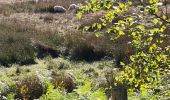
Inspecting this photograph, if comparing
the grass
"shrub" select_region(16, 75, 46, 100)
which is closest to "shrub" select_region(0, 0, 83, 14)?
the grass

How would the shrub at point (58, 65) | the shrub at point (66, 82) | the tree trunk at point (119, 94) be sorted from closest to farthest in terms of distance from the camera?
the tree trunk at point (119, 94), the shrub at point (66, 82), the shrub at point (58, 65)

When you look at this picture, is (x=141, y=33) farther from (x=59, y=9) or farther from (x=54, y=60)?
(x=59, y=9)

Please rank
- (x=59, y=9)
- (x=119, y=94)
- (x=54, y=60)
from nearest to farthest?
1. (x=119, y=94)
2. (x=54, y=60)
3. (x=59, y=9)

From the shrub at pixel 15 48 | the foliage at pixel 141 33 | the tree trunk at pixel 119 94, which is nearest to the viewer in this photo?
the foliage at pixel 141 33

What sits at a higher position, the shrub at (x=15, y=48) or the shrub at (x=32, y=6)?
the shrub at (x=15, y=48)

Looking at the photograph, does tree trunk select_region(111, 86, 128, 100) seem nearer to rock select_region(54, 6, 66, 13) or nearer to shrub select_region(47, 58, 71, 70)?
shrub select_region(47, 58, 71, 70)

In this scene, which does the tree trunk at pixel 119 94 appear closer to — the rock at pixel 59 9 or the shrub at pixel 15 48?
the shrub at pixel 15 48

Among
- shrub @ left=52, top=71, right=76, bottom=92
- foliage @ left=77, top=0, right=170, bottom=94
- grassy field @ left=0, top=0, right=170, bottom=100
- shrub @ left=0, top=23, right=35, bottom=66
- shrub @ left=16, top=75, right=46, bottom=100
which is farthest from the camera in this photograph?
shrub @ left=0, top=23, right=35, bottom=66

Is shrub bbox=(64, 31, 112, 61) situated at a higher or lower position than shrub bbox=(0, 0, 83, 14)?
higher

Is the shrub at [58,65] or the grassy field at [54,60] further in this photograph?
the shrub at [58,65]

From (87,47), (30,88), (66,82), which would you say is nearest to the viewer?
(30,88)

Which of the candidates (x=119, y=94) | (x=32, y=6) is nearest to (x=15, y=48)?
(x=119, y=94)

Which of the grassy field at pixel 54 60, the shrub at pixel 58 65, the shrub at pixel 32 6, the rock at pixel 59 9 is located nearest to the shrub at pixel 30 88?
the grassy field at pixel 54 60

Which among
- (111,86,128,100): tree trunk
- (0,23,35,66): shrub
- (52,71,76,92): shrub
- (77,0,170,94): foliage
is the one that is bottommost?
(0,23,35,66): shrub
